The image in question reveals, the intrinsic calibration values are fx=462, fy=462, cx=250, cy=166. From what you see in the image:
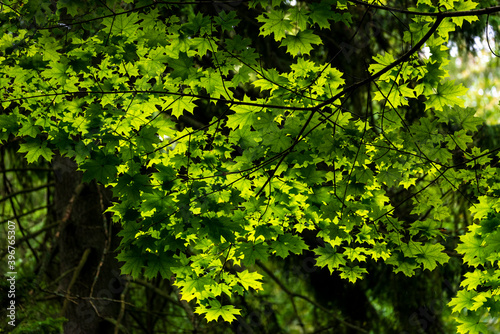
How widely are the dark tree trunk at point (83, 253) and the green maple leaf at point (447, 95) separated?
352 centimetres

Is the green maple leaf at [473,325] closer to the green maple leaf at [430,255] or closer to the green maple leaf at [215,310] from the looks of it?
the green maple leaf at [430,255]

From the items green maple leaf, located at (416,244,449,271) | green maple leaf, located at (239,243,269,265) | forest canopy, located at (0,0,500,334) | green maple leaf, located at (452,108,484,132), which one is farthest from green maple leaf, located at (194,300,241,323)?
green maple leaf, located at (452,108,484,132)

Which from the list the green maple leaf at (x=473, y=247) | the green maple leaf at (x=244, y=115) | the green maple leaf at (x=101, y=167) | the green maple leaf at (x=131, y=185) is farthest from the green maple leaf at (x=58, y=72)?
the green maple leaf at (x=473, y=247)

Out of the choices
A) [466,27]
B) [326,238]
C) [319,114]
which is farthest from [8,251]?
[466,27]

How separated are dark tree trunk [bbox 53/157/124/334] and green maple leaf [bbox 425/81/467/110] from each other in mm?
3520

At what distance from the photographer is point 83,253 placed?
5.26 m

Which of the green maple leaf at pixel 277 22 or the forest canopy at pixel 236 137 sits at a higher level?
the green maple leaf at pixel 277 22

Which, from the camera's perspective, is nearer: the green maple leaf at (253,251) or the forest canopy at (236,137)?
the forest canopy at (236,137)

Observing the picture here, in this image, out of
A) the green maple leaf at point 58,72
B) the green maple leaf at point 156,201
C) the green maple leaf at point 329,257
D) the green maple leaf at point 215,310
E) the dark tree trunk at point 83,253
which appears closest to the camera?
the green maple leaf at point 156,201

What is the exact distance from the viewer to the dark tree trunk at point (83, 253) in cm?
502

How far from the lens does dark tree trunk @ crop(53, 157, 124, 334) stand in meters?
5.02

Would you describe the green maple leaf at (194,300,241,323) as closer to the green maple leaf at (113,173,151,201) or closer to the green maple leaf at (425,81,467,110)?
the green maple leaf at (113,173,151,201)

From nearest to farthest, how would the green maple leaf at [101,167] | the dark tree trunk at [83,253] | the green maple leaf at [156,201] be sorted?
the green maple leaf at [101,167]
the green maple leaf at [156,201]
the dark tree trunk at [83,253]

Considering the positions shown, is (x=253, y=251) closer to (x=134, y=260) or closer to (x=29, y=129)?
(x=134, y=260)
